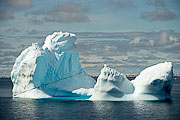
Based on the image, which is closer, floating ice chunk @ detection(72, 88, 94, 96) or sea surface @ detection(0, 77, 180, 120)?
sea surface @ detection(0, 77, 180, 120)

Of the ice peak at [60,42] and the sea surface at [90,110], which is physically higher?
the ice peak at [60,42]

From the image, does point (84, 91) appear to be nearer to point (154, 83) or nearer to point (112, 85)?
point (112, 85)

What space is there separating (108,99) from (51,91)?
1079 cm

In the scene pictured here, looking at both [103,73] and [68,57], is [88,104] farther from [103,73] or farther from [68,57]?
[68,57]

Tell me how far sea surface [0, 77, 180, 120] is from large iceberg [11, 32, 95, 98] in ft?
13.8

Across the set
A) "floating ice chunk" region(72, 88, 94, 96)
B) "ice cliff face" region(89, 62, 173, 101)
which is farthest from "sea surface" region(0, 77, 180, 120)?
"floating ice chunk" region(72, 88, 94, 96)

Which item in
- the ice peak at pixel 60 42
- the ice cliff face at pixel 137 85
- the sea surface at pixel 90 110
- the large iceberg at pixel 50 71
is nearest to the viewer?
the sea surface at pixel 90 110

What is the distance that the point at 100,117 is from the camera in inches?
1303

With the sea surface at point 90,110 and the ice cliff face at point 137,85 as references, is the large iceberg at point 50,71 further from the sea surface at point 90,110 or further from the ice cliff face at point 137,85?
the ice cliff face at point 137,85

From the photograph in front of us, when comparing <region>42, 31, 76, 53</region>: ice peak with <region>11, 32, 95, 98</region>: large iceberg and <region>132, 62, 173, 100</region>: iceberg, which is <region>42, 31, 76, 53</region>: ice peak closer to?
<region>11, 32, 95, 98</region>: large iceberg

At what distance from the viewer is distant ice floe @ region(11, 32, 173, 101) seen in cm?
4222

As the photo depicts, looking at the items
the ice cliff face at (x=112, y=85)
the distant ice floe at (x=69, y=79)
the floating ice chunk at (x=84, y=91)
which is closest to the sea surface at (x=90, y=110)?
the ice cliff face at (x=112, y=85)

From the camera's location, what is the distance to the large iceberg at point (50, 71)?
48188mm

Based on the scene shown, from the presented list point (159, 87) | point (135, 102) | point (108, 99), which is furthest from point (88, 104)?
point (159, 87)
